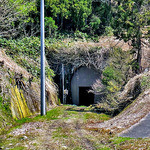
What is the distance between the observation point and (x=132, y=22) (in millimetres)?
11984

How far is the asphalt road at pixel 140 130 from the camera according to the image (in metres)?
4.44

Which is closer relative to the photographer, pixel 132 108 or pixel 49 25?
pixel 132 108

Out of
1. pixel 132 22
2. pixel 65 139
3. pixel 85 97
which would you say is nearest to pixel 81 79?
pixel 85 97

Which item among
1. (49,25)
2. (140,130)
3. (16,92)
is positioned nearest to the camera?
(140,130)

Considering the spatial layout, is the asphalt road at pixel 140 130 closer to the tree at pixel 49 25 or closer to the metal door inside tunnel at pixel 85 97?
the metal door inside tunnel at pixel 85 97

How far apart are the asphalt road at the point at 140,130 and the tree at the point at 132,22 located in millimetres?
7268

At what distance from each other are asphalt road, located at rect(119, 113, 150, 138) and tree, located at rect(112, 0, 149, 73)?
727 cm

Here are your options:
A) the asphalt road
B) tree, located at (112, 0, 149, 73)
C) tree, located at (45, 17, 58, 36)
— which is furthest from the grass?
tree, located at (45, 17, 58, 36)

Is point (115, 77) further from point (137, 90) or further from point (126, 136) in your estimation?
point (126, 136)

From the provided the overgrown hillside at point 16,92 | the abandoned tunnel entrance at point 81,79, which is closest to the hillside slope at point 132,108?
the overgrown hillside at point 16,92

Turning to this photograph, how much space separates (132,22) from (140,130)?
8691 mm

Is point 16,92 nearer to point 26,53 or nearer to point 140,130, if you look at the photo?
point 26,53

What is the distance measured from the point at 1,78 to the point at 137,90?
17.5 feet

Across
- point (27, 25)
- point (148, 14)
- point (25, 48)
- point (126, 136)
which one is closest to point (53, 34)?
point (27, 25)
